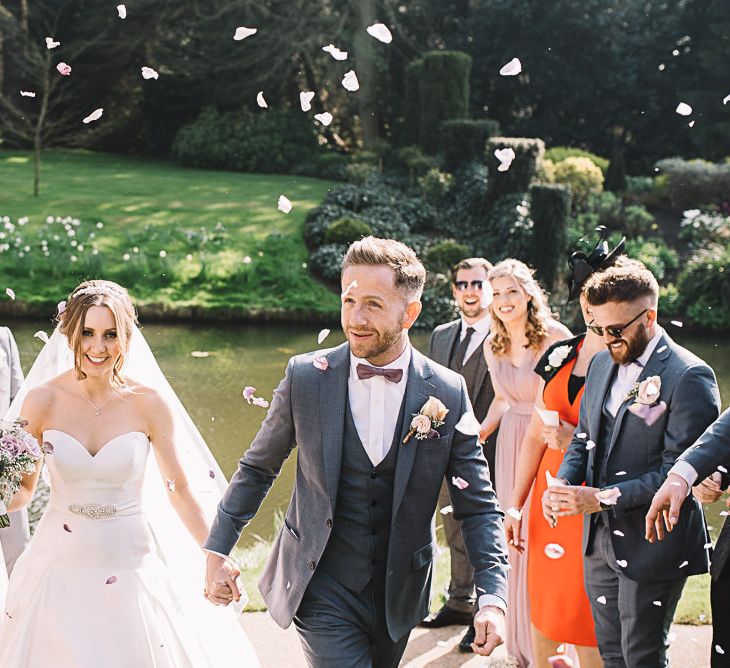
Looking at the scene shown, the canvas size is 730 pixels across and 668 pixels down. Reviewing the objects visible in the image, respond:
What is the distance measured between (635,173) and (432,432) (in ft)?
86.9

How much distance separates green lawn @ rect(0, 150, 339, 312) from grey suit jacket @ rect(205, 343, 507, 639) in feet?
45.8

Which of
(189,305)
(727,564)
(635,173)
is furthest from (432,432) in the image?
(635,173)

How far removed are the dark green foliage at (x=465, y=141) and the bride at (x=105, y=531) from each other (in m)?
20.4

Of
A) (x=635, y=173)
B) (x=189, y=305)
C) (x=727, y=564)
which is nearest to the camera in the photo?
(x=727, y=564)

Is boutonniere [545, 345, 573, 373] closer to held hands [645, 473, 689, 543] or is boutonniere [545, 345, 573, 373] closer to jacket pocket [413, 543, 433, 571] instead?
held hands [645, 473, 689, 543]

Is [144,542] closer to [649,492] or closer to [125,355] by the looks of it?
[125,355]

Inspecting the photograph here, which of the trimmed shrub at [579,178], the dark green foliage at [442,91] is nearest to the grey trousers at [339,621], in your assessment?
the trimmed shrub at [579,178]

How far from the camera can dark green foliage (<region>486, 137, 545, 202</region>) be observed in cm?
2052

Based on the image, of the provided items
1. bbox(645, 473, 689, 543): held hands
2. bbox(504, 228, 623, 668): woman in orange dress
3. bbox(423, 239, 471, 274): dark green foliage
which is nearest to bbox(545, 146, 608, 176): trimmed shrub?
bbox(423, 239, 471, 274): dark green foliage

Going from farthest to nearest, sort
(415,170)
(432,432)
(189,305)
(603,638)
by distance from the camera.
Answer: (415,170) < (189,305) < (603,638) < (432,432)

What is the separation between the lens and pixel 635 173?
92.3 ft

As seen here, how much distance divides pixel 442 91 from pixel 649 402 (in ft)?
75.9

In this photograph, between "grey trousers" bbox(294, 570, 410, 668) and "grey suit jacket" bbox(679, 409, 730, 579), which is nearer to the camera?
"grey trousers" bbox(294, 570, 410, 668)

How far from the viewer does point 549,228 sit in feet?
61.0
